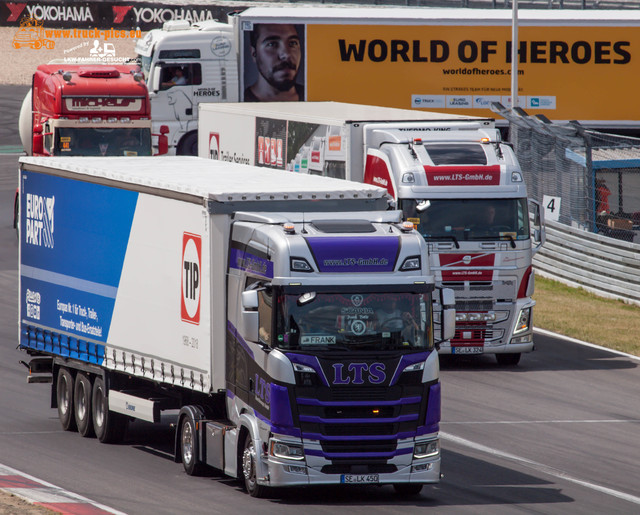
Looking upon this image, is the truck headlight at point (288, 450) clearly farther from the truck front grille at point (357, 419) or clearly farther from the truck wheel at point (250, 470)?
the truck wheel at point (250, 470)

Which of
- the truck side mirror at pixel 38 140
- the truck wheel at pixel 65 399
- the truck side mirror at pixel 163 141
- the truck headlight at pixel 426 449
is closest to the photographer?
the truck headlight at pixel 426 449

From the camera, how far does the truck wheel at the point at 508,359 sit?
24.4 m

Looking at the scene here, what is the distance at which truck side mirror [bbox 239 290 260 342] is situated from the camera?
48.0 ft

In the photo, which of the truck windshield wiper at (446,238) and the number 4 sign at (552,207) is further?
the number 4 sign at (552,207)

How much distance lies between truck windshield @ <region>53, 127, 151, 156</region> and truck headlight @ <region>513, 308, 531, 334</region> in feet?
50.7

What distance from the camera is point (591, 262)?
102ft

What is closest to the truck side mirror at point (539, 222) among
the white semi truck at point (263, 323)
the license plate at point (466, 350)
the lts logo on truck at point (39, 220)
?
the license plate at point (466, 350)

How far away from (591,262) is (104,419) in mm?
15810

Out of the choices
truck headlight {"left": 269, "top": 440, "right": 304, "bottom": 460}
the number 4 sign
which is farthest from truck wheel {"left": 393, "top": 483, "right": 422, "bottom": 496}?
the number 4 sign

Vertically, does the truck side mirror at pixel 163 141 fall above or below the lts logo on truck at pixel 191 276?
above

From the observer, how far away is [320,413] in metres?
14.6

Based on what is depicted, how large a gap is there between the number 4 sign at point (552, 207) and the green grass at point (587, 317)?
191cm

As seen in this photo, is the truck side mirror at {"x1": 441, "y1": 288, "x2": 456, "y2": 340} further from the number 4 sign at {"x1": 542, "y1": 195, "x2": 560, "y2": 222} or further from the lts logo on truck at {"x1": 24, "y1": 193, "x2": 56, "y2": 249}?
the number 4 sign at {"x1": 542, "y1": 195, "x2": 560, "y2": 222}

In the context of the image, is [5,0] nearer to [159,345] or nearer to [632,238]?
[632,238]
